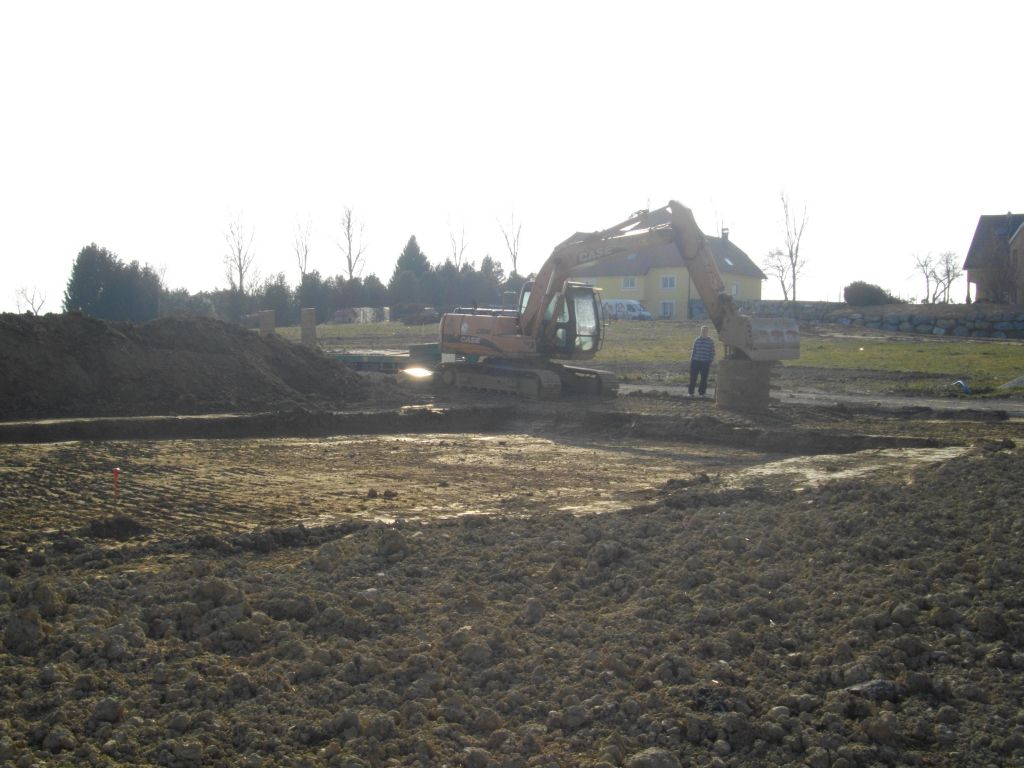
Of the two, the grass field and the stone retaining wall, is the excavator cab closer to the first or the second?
the grass field

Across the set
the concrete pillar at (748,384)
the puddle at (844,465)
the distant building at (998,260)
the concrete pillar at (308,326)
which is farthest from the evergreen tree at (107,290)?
the distant building at (998,260)

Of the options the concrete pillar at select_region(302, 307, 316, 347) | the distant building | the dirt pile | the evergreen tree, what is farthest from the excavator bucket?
the distant building

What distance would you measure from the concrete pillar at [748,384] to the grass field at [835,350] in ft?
19.8

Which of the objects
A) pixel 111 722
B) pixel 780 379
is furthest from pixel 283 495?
pixel 780 379

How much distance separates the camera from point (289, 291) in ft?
202

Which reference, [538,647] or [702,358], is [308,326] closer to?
[702,358]

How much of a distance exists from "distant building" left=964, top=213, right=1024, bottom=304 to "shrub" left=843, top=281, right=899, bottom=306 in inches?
195

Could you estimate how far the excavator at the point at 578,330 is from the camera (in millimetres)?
17938

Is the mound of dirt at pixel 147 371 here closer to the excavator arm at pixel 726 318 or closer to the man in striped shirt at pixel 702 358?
the man in striped shirt at pixel 702 358

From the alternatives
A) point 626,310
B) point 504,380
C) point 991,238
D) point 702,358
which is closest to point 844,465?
point 702,358

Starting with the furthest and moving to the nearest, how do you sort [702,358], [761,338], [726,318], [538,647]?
[702,358]
[726,318]
[761,338]
[538,647]

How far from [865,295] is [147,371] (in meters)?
46.0

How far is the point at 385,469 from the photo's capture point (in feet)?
42.8

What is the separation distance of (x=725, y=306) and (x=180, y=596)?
13.5 m
